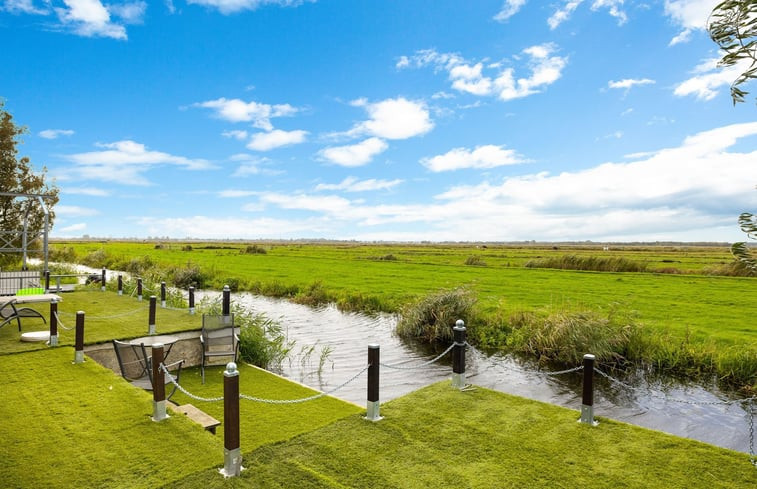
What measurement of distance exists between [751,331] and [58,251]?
66612 mm

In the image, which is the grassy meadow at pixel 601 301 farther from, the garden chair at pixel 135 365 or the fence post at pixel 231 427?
the fence post at pixel 231 427

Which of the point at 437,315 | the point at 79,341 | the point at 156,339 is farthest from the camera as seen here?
the point at 437,315

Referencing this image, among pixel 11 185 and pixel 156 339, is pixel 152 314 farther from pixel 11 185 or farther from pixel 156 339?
pixel 11 185

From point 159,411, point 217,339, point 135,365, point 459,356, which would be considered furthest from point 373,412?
point 217,339

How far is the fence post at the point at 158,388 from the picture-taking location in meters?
6.37

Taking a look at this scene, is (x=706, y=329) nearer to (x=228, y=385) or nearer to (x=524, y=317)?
(x=524, y=317)

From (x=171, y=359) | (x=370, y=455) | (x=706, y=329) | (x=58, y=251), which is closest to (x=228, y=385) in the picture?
(x=370, y=455)

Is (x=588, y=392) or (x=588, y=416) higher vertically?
(x=588, y=392)

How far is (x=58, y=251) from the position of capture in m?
55.8

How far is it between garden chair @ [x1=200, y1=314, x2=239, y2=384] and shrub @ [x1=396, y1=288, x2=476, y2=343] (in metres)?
8.40

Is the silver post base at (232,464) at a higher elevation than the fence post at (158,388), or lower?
lower

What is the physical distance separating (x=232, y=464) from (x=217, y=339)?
628 cm

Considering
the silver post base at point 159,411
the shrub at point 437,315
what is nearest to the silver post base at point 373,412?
the silver post base at point 159,411

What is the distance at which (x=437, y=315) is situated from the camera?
693 inches
